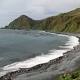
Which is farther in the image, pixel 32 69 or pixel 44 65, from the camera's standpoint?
pixel 44 65

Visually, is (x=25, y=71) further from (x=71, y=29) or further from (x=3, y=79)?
(x=71, y=29)

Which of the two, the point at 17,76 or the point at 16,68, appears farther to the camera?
the point at 16,68

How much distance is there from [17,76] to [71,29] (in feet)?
538

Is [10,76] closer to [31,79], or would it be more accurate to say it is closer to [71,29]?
[31,79]

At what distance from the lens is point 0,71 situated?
4272 centimetres

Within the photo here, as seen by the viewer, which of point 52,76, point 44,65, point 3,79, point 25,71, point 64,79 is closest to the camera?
point 64,79

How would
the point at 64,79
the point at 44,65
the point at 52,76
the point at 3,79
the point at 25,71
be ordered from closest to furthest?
the point at 64,79, the point at 52,76, the point at 3,79, the point at 25,71, the point at 44,65

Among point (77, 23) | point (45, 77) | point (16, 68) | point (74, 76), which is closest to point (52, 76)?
point (45, 77)

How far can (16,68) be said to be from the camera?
44.5 m

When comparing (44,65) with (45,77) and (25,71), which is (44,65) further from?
(45,77)

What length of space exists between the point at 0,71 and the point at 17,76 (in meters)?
5.68

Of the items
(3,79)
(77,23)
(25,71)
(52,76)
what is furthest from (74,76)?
(77,23)

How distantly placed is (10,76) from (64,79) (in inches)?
491

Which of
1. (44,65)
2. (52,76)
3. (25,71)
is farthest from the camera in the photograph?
(44,65)
